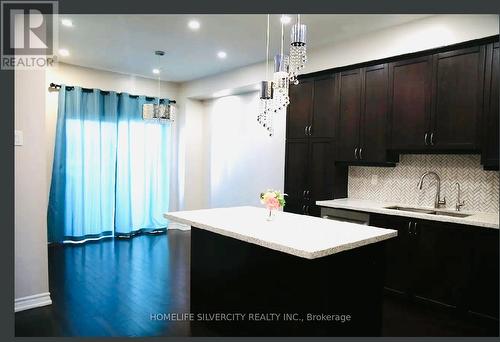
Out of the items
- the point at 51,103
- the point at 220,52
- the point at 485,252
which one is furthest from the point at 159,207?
the point at 485,252

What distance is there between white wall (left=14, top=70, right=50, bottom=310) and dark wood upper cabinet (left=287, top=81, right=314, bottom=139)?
2.78 meters

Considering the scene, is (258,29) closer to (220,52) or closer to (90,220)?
(220,52)

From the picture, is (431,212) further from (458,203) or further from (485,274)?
(485,274)

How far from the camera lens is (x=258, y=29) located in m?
3.75

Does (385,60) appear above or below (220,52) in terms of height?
below

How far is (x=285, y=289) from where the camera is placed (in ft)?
7.75

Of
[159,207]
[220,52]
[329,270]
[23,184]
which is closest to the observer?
[329,270]

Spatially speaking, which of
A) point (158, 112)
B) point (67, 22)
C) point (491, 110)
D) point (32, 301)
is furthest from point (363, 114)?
point (32, 301)

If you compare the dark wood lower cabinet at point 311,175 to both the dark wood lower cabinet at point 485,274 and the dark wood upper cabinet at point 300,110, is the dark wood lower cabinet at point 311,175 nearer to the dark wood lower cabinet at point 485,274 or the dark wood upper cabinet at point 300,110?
the dark wood upper cabinet at point 300,110

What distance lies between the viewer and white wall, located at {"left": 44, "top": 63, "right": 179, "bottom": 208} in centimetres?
518

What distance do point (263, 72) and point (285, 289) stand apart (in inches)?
136

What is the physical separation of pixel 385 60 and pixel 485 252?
6.69ft

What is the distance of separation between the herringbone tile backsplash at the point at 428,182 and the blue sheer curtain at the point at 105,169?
347cm

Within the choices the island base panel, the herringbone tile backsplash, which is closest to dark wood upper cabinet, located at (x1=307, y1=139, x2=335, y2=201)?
the herringbone tile backsplash
